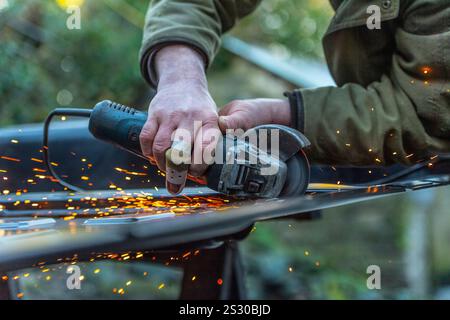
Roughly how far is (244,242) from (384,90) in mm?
2262

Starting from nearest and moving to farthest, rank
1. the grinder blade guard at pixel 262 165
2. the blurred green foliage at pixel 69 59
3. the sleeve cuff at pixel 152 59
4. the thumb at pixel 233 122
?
1. the grinder blade guard at pixel 262 165
2. the thumb at pixel 233 122
3. the sleeve cuff at pixel 152 59
4. the blurred green foliage at pixel 69 59

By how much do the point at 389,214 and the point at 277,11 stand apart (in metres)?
2.84

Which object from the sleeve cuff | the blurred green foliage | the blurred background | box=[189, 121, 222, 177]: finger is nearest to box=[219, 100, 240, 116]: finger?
box=[189, 121, 222, 177]: finger

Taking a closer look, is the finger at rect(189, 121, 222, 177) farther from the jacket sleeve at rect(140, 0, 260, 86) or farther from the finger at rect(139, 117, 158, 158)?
the jacket sleeve at rect(140, 0, 260, 86)

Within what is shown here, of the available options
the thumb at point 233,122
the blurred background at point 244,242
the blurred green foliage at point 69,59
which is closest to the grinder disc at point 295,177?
the thumb at point 233,122

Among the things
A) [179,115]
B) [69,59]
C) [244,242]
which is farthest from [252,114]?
[69,59]

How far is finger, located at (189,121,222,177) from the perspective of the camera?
46.4 inches

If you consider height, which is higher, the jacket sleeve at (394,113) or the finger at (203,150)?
the jacket sleeve at (394,113)

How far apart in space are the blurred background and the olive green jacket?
1372 millimetres

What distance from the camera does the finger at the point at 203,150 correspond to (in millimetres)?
1179

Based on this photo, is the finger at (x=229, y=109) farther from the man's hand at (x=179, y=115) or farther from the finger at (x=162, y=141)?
the finger at (x=162, y=141)

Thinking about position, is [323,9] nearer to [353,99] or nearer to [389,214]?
[389,214]

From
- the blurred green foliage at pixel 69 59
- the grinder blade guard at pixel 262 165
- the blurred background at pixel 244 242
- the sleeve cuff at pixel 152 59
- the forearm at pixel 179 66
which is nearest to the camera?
the grinder blade guard at pixel 262 165

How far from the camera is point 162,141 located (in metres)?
1.24
